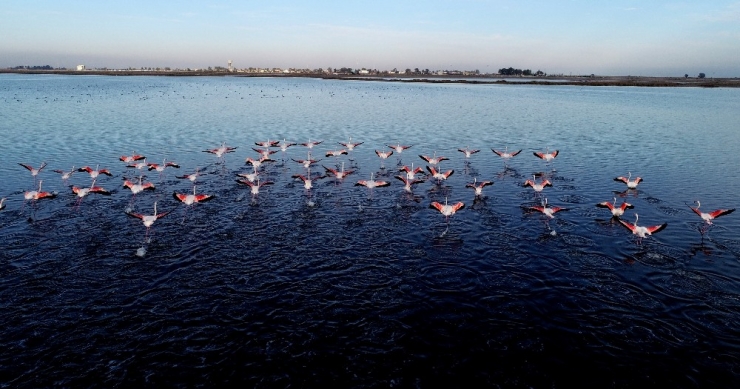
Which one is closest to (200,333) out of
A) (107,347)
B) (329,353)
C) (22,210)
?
(107,347)

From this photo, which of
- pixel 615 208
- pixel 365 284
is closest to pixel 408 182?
pixel 615 208

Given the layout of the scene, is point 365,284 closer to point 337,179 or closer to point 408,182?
point 408,182

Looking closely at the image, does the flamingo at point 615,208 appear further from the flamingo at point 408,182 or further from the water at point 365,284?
the flamingo at point 408,182

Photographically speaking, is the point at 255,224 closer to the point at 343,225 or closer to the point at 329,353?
the point at 343,225

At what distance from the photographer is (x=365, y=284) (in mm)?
13555

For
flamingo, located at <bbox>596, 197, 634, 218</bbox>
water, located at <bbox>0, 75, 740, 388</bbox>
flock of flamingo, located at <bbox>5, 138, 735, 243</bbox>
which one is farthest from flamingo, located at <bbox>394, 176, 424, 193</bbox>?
flamingo, located at <bbox>596, 197, 634, 218</bbox>

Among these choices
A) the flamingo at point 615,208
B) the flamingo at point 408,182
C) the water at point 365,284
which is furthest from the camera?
the flamingo at point 408,182

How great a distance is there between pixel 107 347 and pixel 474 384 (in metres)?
8.60

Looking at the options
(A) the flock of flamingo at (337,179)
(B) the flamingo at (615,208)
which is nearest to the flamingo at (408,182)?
(A) the flock of flamingo at (337,179)

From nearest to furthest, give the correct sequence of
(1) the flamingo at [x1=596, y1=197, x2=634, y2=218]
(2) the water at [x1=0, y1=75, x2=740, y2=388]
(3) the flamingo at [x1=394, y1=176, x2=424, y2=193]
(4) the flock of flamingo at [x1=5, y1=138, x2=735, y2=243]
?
1. (2) the water at [x1=0, y1=75, x2=740, y2=388]
2. (4) the flock of flamingo at [x1=5, y1=138, x2=735, y2=243]
3. (1) the flamingo at [x1=596, y1=197, x2=634, y2=218]
4. (3) the flamingo at [x1=394, y1=176, x2=424, y2=193]

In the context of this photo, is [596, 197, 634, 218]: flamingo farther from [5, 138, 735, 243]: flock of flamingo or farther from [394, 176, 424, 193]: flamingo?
[394, 176, 424, 193]: flamingo

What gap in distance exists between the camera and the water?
1005cm

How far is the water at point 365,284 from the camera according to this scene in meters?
10.0

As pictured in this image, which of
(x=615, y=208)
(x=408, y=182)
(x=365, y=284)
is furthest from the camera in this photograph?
(x=408, y=182)
